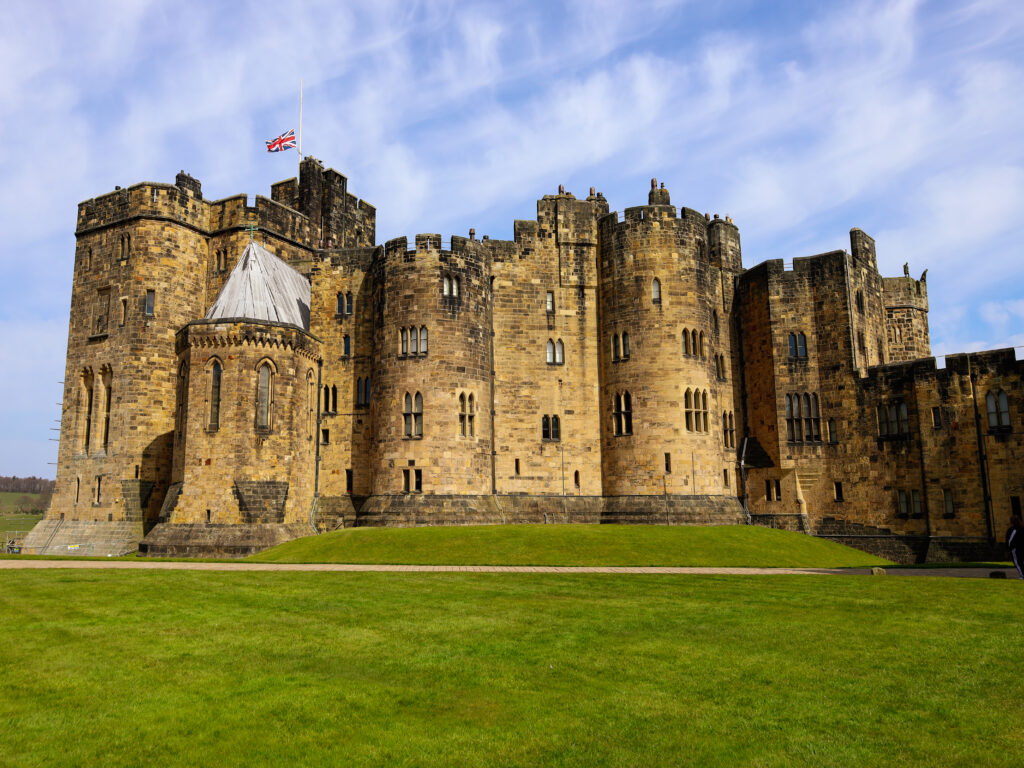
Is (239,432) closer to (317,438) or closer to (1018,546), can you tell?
(317,438)

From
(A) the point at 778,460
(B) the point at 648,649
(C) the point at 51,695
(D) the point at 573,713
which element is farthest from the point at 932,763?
(A) the point at 778,460

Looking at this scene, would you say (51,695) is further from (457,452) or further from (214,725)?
(457,452)

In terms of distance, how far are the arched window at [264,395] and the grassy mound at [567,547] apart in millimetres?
6350

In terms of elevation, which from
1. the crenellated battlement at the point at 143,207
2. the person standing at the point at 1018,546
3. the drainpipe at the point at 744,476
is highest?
the crenellated battlement at the point at 143,207

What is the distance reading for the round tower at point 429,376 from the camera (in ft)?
134

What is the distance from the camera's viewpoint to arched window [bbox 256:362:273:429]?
3778 centimetres

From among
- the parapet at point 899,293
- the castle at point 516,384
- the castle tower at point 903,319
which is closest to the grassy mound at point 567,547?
the castle at point 516,384

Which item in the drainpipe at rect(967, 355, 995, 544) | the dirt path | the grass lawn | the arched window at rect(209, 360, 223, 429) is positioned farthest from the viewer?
the arched window at rect(209, 360, 223, 429)

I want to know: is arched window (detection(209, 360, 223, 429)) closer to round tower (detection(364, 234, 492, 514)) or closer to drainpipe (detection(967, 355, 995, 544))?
round tower (detection(364, 234, 492, 514))

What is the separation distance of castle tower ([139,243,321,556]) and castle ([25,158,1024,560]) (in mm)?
155

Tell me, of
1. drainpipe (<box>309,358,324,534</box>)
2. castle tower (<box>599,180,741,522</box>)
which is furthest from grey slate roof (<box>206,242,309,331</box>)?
castle tower (<box>599,180,741,522</box>)

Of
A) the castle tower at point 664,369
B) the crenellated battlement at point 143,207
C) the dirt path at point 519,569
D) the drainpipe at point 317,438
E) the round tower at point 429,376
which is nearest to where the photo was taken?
the dirt path at point 519,569

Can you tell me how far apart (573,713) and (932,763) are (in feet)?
13.4

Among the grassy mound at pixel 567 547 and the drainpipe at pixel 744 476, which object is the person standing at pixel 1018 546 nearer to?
the grassy mound at pixel 567 547
